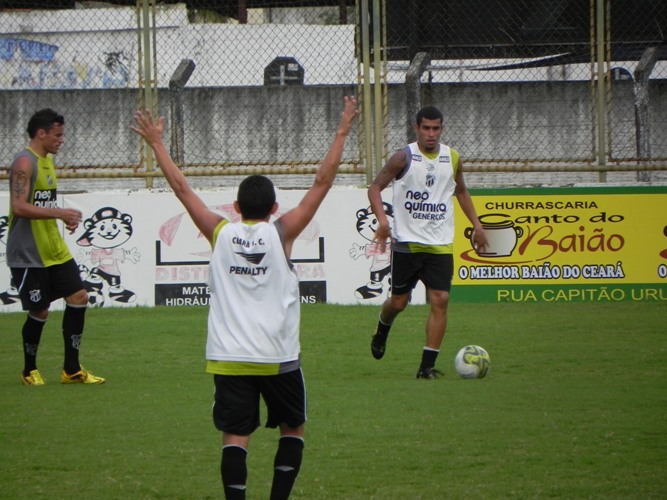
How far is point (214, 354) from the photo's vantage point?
5391 mm

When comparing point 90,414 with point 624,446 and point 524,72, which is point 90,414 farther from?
point 524,72

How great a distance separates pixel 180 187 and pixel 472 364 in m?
4.44

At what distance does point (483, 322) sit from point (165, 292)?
4.02 meters

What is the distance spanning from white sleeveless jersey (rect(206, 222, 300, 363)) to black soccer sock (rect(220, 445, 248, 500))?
1.41ft

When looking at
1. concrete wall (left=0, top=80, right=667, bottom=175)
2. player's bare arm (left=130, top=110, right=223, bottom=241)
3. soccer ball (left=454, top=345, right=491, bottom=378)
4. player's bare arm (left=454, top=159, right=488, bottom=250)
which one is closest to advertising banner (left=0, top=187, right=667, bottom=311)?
concrete wall (left=0, top=80, right=667, bottom=175)

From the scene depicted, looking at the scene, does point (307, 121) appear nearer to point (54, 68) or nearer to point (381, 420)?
point (54, 68)

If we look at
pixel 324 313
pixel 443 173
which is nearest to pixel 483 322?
pixel 324 313

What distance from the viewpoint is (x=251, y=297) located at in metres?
5.38

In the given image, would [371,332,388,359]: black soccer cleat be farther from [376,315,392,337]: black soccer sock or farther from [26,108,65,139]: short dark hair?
[26,108,65,139]: short dark hair

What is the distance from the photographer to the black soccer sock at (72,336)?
945 cm

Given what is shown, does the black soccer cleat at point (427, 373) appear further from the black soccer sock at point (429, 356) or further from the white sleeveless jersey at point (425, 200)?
the white sleeveless jersey at point (425, 200)

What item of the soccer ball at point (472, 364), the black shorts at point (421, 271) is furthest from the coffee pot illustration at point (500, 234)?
the soccer ball at point (472, 364)

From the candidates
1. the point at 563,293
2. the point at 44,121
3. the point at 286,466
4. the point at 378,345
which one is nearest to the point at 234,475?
the point at 286,466

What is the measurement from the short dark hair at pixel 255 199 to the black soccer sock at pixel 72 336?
14.5 feet
